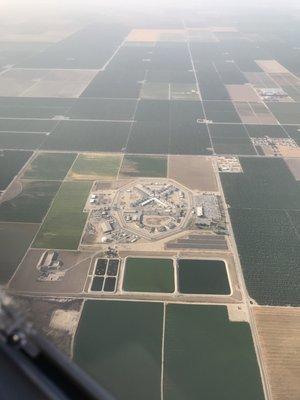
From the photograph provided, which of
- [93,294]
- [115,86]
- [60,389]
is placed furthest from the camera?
[115,86]

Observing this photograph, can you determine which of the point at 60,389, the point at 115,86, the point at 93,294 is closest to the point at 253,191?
the point at 93,294

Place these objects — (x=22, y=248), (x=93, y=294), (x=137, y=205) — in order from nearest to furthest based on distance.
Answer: (x=93, y=294) → (x=22, y=248) → (x=137, y=205)

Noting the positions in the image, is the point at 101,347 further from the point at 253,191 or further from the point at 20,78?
the point at 20,78

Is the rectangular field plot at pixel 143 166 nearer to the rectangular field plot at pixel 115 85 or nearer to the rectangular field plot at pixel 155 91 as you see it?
the rectangular field plot at pixel 155 91

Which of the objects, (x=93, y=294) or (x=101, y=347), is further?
(x=93, y=294)

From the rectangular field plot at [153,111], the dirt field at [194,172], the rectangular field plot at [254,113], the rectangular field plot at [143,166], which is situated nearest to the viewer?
the dirt field at [194,172]

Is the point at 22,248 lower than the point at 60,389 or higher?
lower

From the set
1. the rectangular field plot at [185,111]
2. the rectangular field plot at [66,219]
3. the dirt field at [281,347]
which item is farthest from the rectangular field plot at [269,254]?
the rectangular field plot at [185,111]

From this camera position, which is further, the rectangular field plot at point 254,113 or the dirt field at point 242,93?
the dirt field at point 242,93
